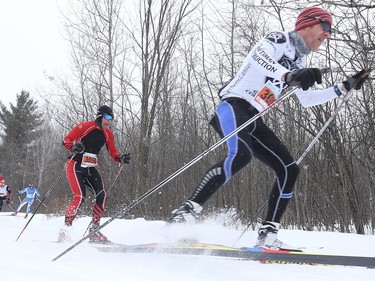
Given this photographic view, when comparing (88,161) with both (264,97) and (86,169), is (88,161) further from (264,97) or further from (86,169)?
(264,97)

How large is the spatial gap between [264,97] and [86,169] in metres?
3.00

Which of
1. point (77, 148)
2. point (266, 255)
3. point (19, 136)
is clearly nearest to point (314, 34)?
point (266, 255)

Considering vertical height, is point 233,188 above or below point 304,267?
above

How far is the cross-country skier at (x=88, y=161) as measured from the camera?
491cm

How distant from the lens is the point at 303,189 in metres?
9.98

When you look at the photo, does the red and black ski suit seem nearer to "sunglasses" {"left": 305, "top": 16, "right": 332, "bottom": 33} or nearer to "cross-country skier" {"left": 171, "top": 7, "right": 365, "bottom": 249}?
"cross-country skier" {"left": 171, "top": 7, "right": 365, "bottom": 249}

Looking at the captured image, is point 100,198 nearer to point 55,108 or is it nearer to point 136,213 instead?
point 136,213

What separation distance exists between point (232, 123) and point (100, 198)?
112 inches

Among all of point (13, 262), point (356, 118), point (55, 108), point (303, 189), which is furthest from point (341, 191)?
point (55, 108)

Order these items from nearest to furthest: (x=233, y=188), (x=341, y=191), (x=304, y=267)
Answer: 1. (x=304, y=267)
2. (x=341, y=191)
3. (x=233, y=188)

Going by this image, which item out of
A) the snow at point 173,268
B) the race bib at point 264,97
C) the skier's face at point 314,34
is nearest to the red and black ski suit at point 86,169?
the snow at point 173,268

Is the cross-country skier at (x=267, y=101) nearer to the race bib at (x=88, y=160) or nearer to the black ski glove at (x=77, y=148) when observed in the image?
the black ski glove at (x=77, y=148)

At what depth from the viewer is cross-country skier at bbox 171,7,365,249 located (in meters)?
2.68

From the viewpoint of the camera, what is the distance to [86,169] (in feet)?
16.9
